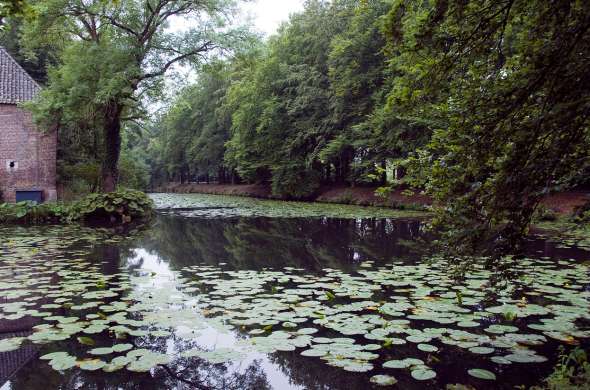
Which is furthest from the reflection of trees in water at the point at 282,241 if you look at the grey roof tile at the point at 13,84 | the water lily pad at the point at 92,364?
the grey roof tile at the point at 13,84

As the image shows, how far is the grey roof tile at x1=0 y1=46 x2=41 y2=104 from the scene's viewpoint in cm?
2331

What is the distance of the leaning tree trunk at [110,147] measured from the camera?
2169 cm

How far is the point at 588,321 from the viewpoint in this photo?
15.5ft

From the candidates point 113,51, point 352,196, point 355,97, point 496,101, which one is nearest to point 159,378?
point 496,101

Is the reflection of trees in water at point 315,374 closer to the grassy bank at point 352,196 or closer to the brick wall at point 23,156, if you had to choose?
the grassy bank at point 352,196

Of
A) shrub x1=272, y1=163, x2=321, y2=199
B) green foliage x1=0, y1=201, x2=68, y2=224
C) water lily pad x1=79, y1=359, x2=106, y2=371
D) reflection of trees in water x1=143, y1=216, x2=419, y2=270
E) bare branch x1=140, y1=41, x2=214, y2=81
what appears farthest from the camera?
shrub x1=272, y1=163, x2=321, y2=199

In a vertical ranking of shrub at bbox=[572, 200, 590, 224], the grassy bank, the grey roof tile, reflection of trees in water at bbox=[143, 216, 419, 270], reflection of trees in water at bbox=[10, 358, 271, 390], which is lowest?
reflection of trees in water at bbox=[143, 216, 419, 270]

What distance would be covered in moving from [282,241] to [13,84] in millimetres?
20790

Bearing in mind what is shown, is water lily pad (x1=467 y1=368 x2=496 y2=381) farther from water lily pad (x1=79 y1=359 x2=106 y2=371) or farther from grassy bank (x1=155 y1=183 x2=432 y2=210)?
grassy bank (x1=155 y1=183 x2=432 y2=210)

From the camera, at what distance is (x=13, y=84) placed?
78.7ft

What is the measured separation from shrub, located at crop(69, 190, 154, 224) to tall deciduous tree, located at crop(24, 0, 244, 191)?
3.92 meters

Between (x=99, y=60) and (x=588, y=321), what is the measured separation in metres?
20.6

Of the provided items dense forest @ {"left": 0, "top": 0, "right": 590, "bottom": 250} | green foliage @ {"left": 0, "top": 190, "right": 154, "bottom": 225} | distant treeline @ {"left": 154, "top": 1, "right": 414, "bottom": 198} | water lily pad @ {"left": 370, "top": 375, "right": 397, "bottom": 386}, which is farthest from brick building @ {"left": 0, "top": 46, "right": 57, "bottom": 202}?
water lily pad @ {"left": 370, "top": 375, "right": 397, "bottom": 386}

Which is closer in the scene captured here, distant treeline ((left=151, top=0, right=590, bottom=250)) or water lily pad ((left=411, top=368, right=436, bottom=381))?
distant treeline ((left=151, top=0, right=590, bottom=250))
